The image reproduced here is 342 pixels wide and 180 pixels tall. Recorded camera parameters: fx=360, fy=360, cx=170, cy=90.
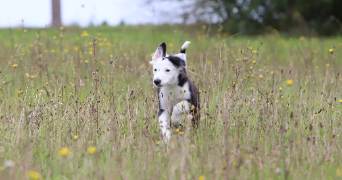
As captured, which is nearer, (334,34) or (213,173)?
(213,173)

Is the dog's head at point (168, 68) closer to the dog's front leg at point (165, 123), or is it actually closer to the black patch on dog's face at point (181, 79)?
the black patch on dog's face at point (181, 79)

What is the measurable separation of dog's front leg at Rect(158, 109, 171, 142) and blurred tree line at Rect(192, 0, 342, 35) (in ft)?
41.2

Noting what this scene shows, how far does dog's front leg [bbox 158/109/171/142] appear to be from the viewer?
345cm

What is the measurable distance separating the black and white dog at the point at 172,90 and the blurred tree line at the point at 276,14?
12.5 m

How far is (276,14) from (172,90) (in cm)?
1422

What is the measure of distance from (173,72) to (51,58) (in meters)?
4.23

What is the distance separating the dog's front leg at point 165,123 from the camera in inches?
136

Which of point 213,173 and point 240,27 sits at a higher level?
point 240,27

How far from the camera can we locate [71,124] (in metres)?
3.65

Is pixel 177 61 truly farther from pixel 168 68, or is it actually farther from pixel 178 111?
pixel 178 111

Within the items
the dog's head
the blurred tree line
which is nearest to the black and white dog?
the dog's head

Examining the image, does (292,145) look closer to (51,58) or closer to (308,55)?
(51,58)

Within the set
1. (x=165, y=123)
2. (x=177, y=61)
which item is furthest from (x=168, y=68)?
(x=165, y=123)

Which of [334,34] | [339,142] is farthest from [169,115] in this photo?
[334,34]
